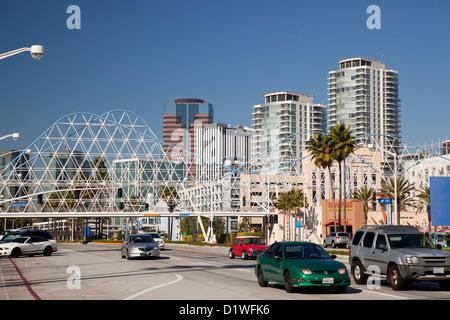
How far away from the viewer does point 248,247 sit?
40594 millimetres

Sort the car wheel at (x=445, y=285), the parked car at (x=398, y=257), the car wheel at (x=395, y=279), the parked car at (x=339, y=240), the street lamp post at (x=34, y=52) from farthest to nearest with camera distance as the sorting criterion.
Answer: the parked car at (x=339, y=240) < the street lamp post at (x=34, y=52) < the car wheel at (x=445, y=285) < the car wheel at (x=395, y=279) < the parked car at (x=398, y=257)

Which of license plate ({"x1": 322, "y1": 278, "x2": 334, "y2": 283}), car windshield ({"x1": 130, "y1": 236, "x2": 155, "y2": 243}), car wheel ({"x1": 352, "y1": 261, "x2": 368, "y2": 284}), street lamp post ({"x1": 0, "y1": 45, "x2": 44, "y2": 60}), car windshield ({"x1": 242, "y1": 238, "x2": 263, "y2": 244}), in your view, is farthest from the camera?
car windshield ({"x1": 242, "y1": 238, "x2": 263, "y2": 244})

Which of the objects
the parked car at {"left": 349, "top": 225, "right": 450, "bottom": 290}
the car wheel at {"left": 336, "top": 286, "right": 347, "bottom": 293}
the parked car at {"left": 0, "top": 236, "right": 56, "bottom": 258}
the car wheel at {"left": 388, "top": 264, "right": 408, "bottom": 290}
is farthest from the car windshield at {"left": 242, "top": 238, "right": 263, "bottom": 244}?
→ the car wheel at {"left": 336, "top": 286, "right": 347, "bottom": 293}

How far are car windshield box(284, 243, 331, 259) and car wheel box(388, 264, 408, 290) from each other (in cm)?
217

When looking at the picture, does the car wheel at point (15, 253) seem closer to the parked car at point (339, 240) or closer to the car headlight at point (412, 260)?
the car headlight at point (412, 260)

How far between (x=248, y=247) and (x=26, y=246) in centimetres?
1625

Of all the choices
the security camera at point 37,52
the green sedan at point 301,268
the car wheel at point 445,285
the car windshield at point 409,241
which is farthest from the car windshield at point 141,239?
the car wheel at point 445,285

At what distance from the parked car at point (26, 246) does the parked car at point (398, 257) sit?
28.7 meters

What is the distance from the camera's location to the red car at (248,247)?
133ft

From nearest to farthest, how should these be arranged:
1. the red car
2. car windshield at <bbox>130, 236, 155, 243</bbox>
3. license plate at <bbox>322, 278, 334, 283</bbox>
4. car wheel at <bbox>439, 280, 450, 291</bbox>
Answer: license plate at <bbox>322, 278, 334, 283</bbox>, car wheel at <bbox>439, 280, 450, 291</bbox>, car windshield at <bbox>130, 236, 155, 243</bbox>, the red car

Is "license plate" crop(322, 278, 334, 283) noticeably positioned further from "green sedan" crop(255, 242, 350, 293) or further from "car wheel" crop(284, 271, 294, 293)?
"car wheel" crop(284, 271, 294, 293)

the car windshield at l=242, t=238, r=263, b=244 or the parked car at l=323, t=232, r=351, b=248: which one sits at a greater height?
the car windshield at l=242, t=238, r=263, b=244

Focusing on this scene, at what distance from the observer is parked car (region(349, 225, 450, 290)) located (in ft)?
61.5

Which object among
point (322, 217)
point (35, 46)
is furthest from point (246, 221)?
point (35, 46)
